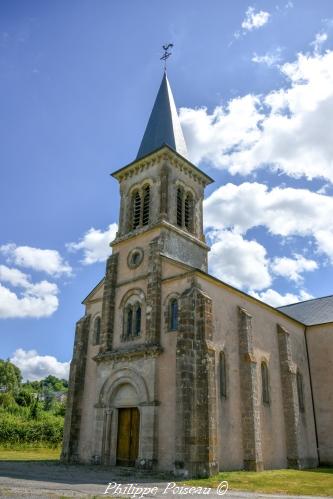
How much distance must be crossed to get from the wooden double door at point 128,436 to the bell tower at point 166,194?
8906mm

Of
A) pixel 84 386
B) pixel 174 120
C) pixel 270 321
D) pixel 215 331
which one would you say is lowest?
pixel 84 386

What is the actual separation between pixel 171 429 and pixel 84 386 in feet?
25.1

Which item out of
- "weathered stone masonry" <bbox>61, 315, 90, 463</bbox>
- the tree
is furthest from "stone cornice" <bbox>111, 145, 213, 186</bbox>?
the tree

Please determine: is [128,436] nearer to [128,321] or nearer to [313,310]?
[128,321]

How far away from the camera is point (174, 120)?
29438mm

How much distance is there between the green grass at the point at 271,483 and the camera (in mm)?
13133

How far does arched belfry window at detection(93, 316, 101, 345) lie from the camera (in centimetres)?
2394

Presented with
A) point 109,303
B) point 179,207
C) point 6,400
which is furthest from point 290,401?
point 6,400

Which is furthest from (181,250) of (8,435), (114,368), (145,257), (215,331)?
(8,435)

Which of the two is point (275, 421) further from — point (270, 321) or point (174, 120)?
point (174, 120)

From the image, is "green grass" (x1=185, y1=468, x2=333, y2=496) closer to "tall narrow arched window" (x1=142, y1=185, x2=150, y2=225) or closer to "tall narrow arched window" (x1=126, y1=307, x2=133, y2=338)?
"tall narrow arched window" (x1=126, y1=307, x2=133, y2=338)

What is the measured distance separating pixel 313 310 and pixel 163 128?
18.8 metres

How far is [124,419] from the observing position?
795 inches

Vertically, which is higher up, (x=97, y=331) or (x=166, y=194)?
(x=166, y=194)
